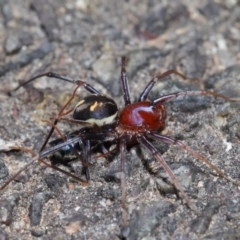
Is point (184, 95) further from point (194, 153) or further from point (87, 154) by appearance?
point (87, 154)

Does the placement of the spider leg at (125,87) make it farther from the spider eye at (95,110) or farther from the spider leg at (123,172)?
the spider leg at (123,172)

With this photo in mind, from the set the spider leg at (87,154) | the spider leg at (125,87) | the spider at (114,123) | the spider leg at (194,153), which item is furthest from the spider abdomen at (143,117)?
the spider leg at (87,154)

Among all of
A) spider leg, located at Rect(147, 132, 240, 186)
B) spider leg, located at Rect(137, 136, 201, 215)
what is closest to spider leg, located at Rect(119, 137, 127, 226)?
spider leg, located at Rect(137, 136, 201, 215)

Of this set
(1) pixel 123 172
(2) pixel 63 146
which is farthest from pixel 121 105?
(1) pixel 123 172

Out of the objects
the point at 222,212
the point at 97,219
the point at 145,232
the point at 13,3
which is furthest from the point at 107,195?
the point at 13,3

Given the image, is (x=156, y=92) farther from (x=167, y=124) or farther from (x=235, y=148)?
(x=235, y=148)

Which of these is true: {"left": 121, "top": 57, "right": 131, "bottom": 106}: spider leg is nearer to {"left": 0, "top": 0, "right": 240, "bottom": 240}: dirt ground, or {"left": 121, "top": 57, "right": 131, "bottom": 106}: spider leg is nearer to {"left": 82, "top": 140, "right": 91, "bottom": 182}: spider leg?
{"left": 0, "top": 0, "right": 240, "bottom": 240}: dirt ground
